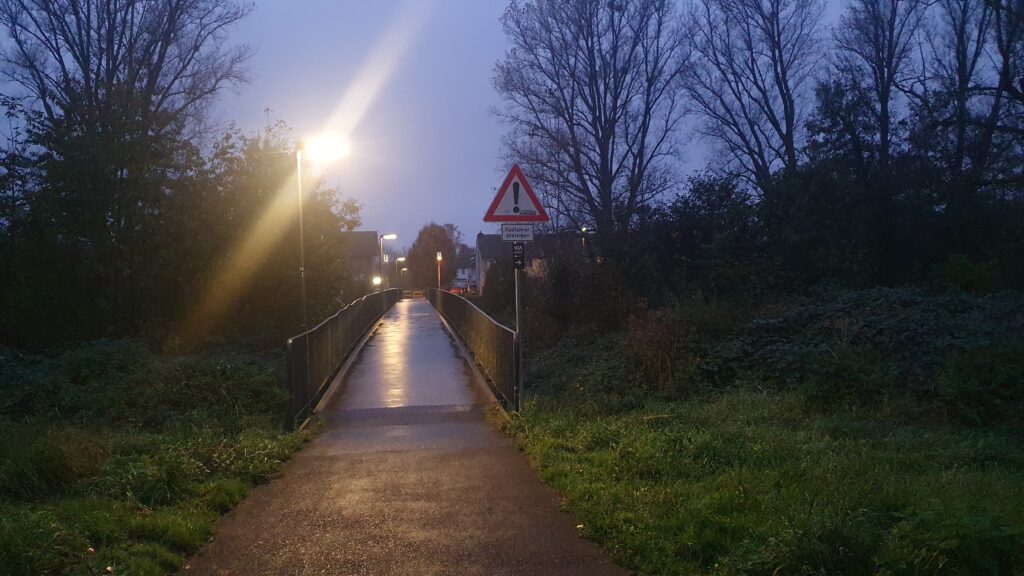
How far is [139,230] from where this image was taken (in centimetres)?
2188

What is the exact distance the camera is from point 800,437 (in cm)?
764

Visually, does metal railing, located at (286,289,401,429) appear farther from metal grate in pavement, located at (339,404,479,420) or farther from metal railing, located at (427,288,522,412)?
metal railing, located at (427,288,522,412)

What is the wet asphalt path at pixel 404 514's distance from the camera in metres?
5.41

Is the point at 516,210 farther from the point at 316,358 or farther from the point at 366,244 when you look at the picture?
the point at 366,244

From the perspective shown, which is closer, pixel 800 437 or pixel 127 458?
pixel 127 458

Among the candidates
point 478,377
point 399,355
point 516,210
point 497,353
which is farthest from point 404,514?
point 399,355

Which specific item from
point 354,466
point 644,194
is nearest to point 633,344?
point 354,466

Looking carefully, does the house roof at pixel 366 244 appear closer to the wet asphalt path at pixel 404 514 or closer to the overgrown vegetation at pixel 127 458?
the overgrown vegetation at pixel 127 458

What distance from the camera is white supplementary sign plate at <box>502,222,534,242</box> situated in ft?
33.4

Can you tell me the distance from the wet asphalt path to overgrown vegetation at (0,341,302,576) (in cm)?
32

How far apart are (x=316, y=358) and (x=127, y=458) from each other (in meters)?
5.38

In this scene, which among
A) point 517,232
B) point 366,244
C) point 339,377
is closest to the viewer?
point 517,232

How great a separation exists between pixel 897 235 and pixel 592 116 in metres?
14.1

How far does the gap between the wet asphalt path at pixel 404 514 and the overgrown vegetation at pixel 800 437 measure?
0.31m
